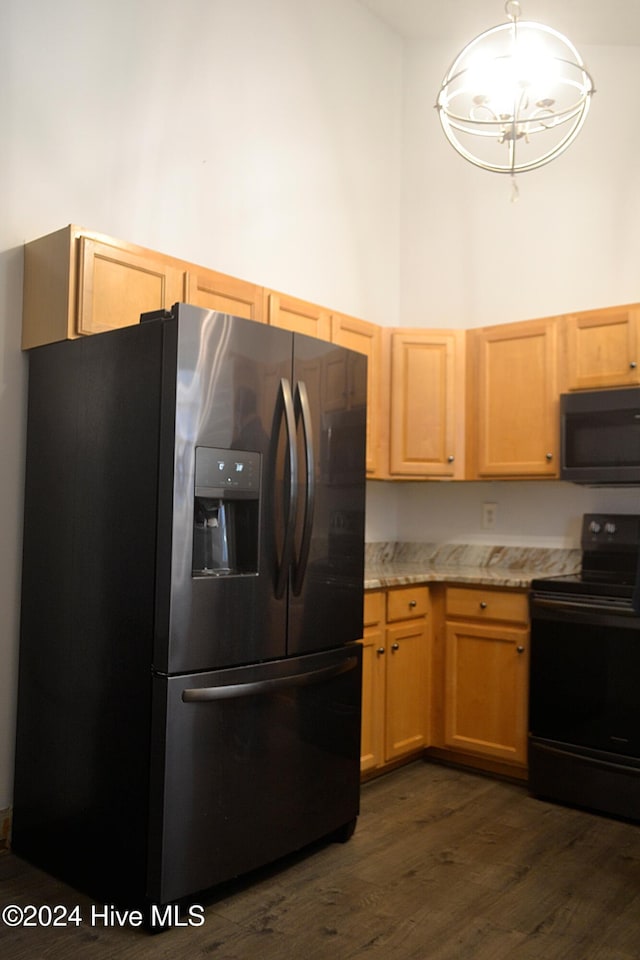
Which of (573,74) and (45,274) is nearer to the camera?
(45,274)

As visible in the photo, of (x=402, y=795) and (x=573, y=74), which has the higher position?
(x=573, y=74)

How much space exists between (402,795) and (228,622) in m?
1.44

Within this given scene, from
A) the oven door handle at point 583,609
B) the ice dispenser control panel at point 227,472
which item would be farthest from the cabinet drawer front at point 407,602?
the ice dispenser control panel at point 227,472

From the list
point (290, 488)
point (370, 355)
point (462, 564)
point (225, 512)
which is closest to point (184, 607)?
point (225, 512)

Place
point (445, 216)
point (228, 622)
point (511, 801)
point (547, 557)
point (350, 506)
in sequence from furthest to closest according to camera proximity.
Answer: point (445, 216) < point (547, 557) < point (511, 801) < point (350, 506) < point (228, 622)

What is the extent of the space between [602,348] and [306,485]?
1.71 meters

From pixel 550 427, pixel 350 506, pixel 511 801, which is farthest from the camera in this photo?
pixel 550 427

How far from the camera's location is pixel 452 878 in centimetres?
252

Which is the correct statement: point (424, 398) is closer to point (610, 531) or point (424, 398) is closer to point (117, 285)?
point (610, 531)

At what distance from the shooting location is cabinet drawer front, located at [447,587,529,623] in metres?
3.42

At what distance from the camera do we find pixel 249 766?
2.35 metres

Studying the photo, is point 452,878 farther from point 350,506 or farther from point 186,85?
point 186,85

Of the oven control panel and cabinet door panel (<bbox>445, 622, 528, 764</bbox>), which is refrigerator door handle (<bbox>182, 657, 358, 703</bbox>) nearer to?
cabinet door panel (<bbox>445, 622, 528, 764</bbox>)

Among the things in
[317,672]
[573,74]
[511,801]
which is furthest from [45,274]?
[573,74]
